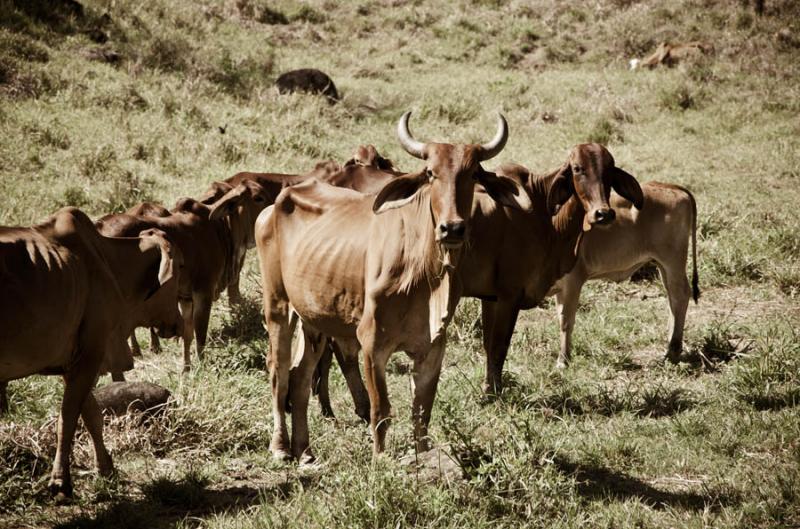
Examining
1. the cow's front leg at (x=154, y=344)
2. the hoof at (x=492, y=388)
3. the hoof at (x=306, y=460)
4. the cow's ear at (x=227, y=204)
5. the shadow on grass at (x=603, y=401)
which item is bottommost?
the cow's front leg at (x=154, y=344)

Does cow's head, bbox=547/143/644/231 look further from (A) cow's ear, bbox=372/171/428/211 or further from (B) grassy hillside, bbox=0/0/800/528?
(A) cow's ear, bbox=372/171/428/211

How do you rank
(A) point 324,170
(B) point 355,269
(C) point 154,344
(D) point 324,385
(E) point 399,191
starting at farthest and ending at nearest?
(A) point 324,170
(C) point 154,344
(D) point 324,385
(B) point 355,269
(E) point 399,191

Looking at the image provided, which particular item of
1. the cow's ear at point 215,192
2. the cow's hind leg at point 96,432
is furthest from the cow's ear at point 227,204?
the cow's hind leg at point 96,432

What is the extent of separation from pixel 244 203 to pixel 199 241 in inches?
42.4

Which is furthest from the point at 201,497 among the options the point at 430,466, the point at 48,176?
the point at 48,176

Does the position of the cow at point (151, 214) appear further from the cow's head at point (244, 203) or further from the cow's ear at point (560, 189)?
the cow's ear at point (560, 189)

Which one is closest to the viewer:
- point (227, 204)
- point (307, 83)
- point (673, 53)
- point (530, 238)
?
point (530, 238)

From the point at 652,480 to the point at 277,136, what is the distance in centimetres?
1030

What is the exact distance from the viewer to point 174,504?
16.4ft

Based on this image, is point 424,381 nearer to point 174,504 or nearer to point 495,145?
point 495,145

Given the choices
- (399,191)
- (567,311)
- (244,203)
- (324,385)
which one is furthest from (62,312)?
(244,203)

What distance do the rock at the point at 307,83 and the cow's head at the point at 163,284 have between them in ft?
31.2

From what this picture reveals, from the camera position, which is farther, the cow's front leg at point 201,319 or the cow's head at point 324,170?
the cow's head at point 324,170

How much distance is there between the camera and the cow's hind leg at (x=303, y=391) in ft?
18.7
